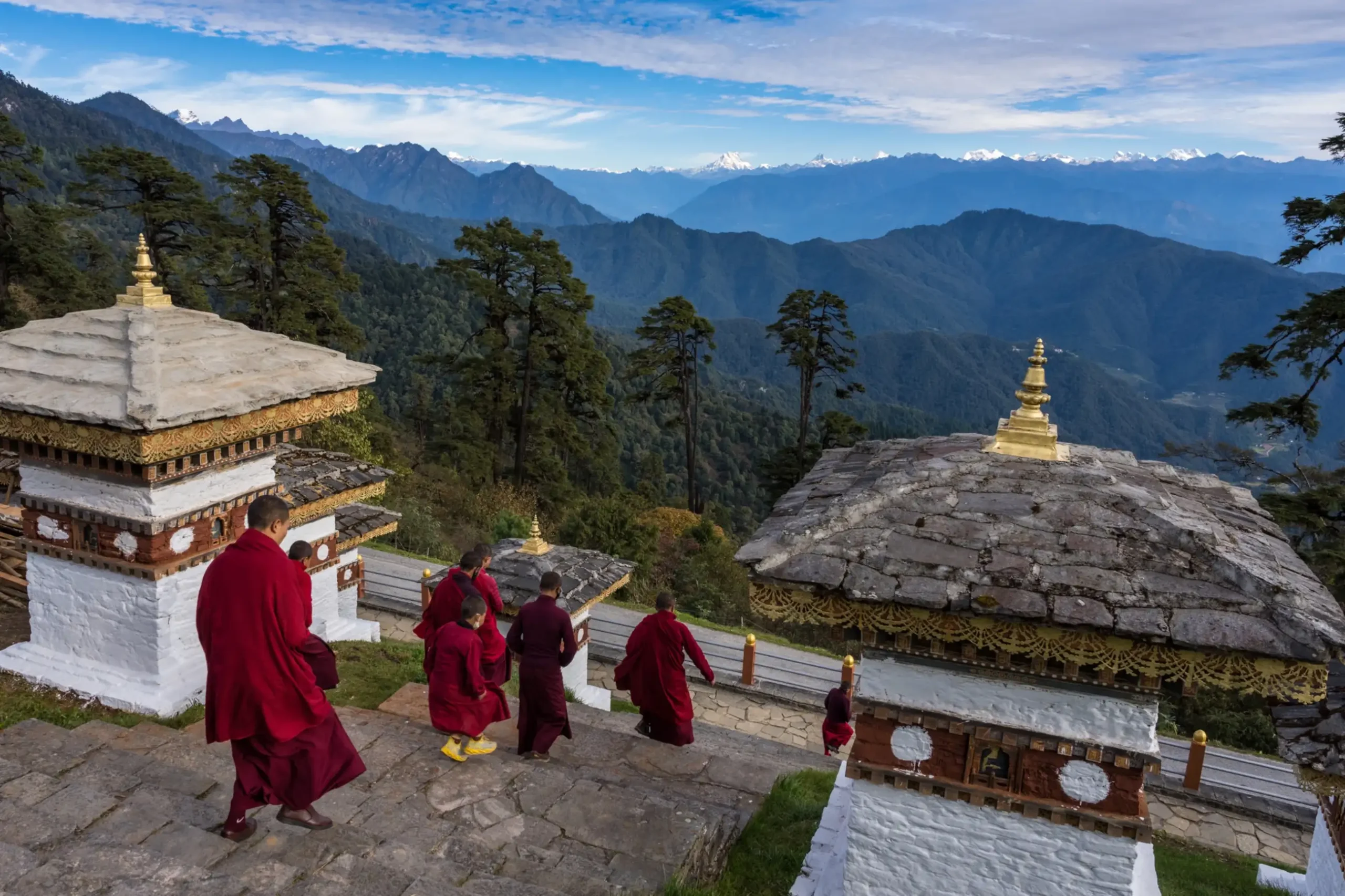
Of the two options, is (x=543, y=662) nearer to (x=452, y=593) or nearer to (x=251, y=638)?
(x=452, y=593)

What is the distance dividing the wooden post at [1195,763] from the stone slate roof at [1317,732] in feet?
14.5

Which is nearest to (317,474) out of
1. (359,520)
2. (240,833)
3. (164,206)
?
(359,520)

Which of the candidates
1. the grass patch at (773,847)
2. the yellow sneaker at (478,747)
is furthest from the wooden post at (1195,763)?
the yellow sneaker at (478,747)

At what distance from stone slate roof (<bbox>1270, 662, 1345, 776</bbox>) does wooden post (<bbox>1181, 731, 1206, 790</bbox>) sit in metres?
4.42

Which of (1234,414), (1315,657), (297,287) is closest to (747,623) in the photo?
(1234,414)

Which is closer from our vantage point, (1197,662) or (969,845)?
(1197,662)

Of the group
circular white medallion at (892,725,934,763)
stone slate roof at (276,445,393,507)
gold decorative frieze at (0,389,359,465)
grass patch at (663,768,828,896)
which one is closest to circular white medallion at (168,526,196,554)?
gold decorative frieze at (0,389,359,465)

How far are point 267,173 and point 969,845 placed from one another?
85.3 ft

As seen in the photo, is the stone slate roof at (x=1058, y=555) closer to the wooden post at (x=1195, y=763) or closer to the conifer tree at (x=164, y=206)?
the wooden post at (x=1195, y=763)

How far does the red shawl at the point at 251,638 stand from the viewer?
450cm

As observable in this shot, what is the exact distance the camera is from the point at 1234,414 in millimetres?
16594

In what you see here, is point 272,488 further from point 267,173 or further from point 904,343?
point 904,343

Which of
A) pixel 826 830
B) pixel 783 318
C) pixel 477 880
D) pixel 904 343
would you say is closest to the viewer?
pixel 477 880

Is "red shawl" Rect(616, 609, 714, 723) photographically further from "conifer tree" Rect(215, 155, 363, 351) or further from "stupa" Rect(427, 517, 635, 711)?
"conifer tree" Rect(215, 155, 363, 351)
